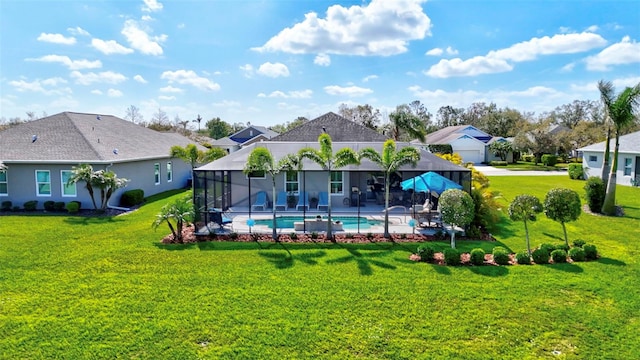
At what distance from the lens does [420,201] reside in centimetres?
1862

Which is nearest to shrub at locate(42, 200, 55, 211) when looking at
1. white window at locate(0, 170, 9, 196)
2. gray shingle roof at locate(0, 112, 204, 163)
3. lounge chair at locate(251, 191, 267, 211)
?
gray shingle roof at locate(0, 112, 204, 163)

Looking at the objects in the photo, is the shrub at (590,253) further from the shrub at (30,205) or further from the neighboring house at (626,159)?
the shrub at (30,205)

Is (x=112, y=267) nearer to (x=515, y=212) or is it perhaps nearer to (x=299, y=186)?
(x=299, y=186)

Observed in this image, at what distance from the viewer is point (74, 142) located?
20.0 m

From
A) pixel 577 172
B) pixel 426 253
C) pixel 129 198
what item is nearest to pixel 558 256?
pixel 426 253

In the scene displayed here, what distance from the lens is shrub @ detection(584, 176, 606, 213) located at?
17.8 meters

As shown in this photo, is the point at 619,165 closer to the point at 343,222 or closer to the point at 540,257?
the point at 540,257

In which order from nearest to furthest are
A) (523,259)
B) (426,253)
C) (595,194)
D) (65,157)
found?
(523,259)
(426,253)
(595,194)
(65,157)

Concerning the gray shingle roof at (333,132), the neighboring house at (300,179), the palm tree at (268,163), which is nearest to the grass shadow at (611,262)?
the neighboring house at (300,179)

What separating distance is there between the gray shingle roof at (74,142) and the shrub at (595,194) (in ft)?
77.4

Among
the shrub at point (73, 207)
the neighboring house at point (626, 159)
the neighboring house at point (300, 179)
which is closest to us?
the neighboring house at point (300, 179)

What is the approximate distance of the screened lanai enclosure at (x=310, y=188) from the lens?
53.4 feet

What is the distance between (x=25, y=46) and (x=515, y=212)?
24095mm

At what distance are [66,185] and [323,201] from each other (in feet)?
42.5
